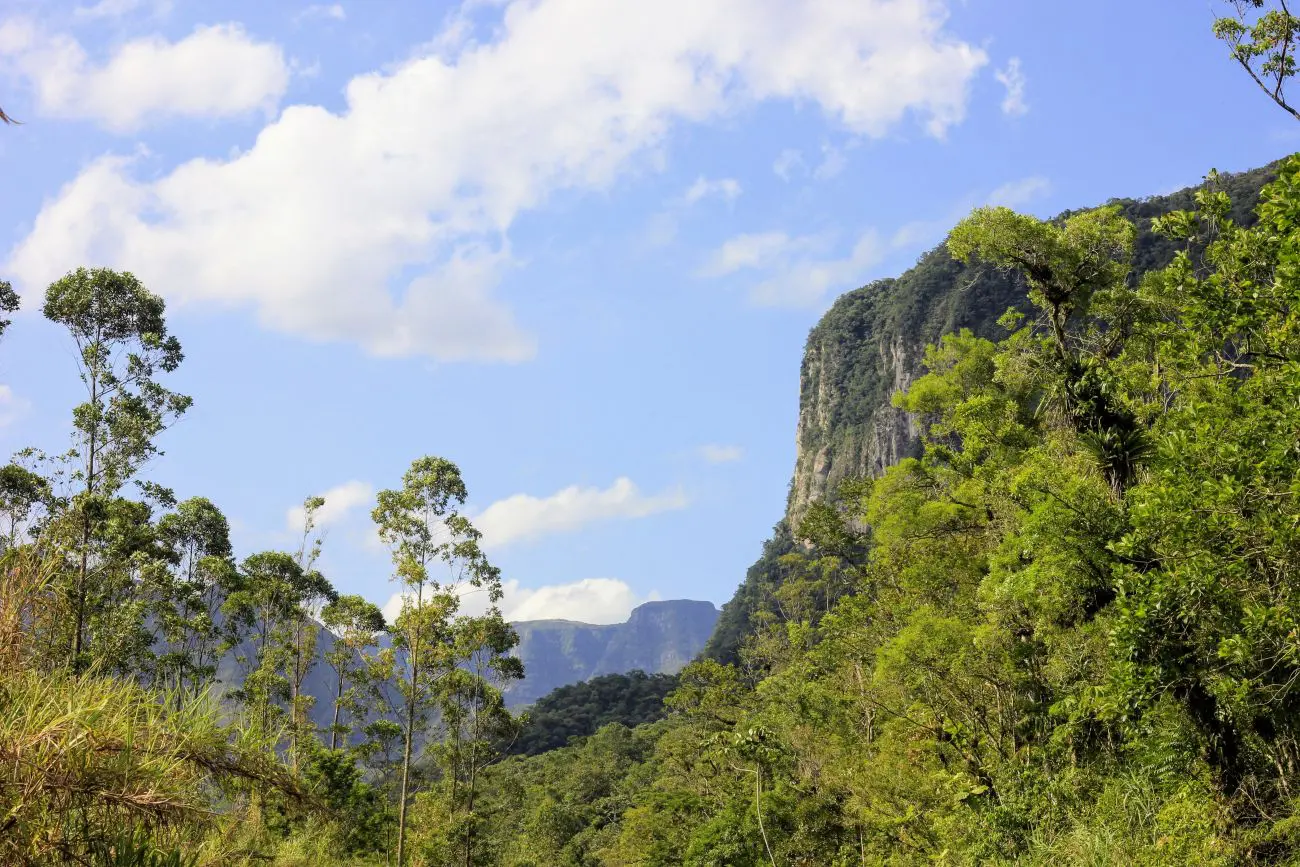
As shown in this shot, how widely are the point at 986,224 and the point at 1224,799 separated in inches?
384

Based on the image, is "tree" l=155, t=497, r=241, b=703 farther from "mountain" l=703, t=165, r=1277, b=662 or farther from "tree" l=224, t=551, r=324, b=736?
"mountain" l=703, t=165, r=1277, b=662

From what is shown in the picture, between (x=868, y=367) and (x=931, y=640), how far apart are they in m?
136

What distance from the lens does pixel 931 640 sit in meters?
17.0

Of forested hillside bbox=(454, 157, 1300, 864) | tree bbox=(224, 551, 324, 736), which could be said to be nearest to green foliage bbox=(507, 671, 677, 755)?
tree bbox=(224, 551, 324, 736)

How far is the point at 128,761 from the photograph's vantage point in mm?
4543

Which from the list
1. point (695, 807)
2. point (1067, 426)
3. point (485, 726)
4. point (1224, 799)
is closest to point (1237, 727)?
point (1224, 799)

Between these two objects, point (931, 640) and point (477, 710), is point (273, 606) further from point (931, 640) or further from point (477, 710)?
point (931, 640)

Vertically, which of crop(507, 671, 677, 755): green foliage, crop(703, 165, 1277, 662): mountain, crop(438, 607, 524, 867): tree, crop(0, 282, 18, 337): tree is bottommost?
crop(507, 671, 677, 755): green foliage

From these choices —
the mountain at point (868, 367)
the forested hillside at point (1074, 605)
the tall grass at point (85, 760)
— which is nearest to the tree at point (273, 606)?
the forested hillside at point (1074, 605)

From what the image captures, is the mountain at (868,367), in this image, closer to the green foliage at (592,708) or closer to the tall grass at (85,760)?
the green foliage at (592,708)

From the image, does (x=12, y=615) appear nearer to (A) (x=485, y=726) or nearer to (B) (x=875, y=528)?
(B) (x=875, y=528)

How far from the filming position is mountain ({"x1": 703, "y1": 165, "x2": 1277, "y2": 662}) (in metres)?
99.3

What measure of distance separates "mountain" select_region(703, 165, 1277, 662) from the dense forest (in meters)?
59.0

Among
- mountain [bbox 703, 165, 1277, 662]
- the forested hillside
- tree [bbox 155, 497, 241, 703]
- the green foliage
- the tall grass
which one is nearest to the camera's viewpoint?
the tall grass
